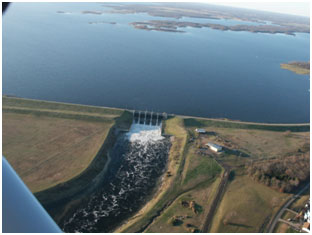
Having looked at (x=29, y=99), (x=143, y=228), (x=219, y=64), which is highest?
(x=219, y=64)

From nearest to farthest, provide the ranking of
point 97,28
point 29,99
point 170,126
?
1. point 170,126
2. point 29,99
3. point 97,28

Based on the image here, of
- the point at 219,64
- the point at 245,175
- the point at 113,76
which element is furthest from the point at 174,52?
the point at 245,175

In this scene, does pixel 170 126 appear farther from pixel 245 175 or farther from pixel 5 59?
pixel 5 59

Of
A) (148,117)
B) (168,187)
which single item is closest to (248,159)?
(168,187)

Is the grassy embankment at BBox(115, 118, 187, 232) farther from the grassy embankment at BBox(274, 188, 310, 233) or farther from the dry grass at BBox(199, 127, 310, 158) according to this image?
the grassy embankment at BBox(274, 188, 310, 233)

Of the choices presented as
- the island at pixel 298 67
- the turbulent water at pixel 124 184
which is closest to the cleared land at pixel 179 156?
the turbulent water at pixel 124 184

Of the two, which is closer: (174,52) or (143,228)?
(143,228)

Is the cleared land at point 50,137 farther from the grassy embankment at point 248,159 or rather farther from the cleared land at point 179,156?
the grassy embankment at point 248,159

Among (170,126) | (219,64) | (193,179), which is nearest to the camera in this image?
(193,179)
